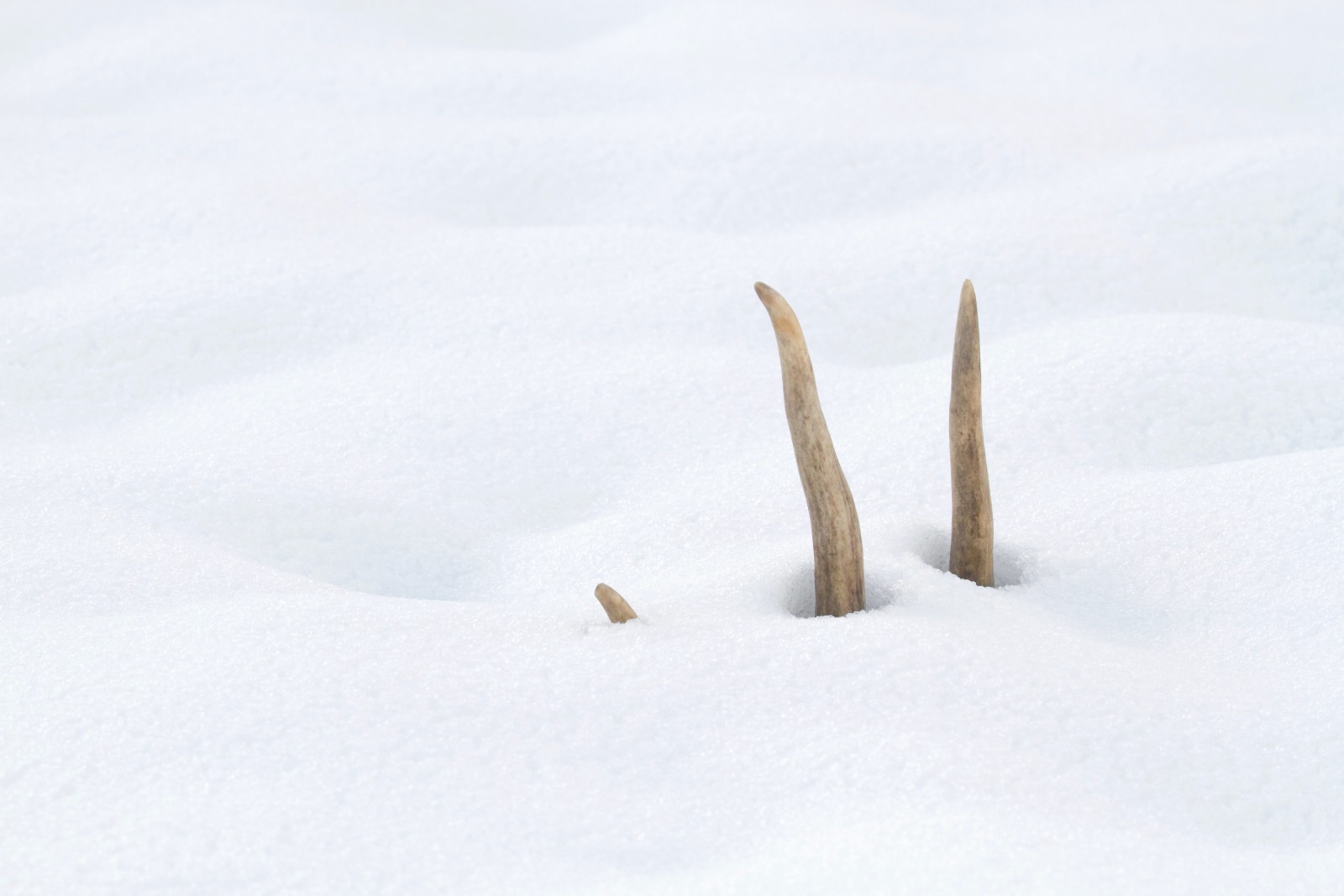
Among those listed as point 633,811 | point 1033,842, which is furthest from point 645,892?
point 1033,842

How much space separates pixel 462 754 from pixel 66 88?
2.07 m

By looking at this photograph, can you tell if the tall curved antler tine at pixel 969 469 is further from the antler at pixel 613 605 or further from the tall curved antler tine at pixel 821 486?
the antler at pixel 613 605

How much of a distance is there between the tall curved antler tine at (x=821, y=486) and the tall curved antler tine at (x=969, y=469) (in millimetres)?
111

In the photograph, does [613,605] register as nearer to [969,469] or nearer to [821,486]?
[821,486]

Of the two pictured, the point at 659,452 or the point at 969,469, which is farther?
the point at 659,452

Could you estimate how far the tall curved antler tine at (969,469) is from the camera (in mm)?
976

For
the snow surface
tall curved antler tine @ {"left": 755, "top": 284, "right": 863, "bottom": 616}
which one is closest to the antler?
the snow surface

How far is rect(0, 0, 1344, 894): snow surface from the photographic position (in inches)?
31.4

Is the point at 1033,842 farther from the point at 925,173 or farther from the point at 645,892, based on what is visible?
the point at 925,173

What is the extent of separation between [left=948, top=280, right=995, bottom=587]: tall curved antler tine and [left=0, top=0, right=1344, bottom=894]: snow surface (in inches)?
1.7

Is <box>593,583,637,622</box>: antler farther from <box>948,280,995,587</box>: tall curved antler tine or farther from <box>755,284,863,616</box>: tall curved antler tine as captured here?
<box>948,280,995,587</box>: tall curved antler tine

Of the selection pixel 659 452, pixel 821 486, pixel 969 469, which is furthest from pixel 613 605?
pixel 659 452

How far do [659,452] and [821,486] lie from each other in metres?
0.44

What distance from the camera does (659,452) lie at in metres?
1.37
